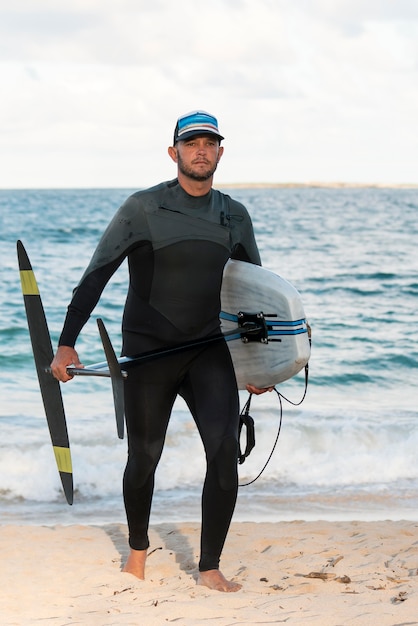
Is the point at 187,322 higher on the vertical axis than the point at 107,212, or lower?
higher

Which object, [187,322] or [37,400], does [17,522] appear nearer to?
[187,322]

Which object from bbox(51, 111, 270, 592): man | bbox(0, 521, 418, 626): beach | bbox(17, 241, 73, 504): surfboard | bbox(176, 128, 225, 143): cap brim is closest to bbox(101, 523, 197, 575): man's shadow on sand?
bbox(0, 521, 418, 626): beach

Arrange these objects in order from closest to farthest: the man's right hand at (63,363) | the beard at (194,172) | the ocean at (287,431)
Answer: the man's right hand at (63,363), the beard at (194,172), the ocean at (287,431)

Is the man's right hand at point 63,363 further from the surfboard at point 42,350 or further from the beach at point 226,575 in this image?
the beach at point 226,575

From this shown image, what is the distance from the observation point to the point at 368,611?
347cm

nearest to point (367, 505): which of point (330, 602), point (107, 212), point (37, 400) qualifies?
point (330, 602)

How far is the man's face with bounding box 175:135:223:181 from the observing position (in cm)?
371

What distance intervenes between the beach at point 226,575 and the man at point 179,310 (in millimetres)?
278

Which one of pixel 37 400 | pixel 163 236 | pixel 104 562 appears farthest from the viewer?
pixel 37 400

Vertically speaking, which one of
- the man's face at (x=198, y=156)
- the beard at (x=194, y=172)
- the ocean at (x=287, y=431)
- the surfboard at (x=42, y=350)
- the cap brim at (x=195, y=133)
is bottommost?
the ocean at (x=287, y=431)

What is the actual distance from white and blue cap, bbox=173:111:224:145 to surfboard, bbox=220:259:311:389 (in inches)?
23.3

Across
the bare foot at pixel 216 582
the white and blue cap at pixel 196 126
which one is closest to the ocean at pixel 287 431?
the bare foot at pixel 216 582

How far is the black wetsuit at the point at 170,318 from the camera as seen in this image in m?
3.70

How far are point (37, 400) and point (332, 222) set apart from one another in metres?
30.1
